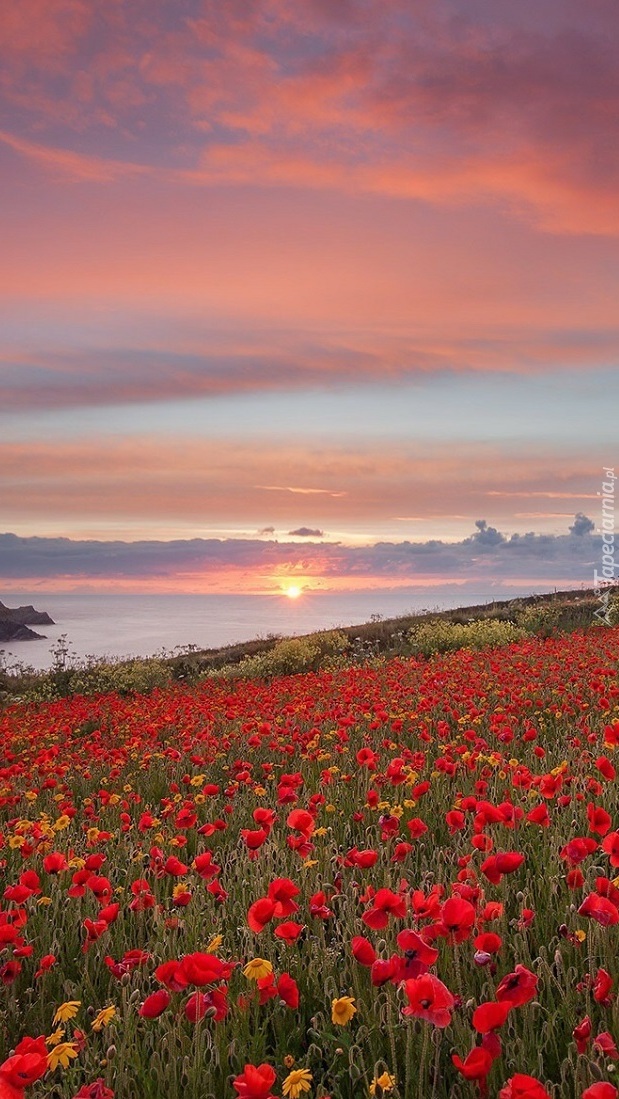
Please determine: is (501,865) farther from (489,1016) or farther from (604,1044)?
(489,1016)

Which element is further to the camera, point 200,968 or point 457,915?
point 457,915

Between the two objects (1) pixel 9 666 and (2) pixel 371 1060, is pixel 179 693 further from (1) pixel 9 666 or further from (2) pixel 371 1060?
(2) pixel 371 1060

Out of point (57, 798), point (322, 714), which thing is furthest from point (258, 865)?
point (322, 714)

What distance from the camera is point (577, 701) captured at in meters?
8.39

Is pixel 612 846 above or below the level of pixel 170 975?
above

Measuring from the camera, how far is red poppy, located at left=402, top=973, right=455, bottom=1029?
2.04m

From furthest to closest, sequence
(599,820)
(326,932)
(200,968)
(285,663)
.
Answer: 1. (285,663)
2. (326,932)
3. (599,820)
4. (200,968)

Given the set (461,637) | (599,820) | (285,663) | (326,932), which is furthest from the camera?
(285,663)

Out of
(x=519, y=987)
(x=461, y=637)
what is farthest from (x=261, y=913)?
(x=461, y=637)

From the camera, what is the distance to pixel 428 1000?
2.04 metres

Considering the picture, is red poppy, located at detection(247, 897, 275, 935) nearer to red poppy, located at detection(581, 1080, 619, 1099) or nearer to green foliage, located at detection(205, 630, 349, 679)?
red poppy, located at detection(581, 1080, 619, 1099)

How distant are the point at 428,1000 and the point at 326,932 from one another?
2021 mm

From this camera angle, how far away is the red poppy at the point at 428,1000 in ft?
6.69

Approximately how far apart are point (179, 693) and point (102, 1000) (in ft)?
41.9
